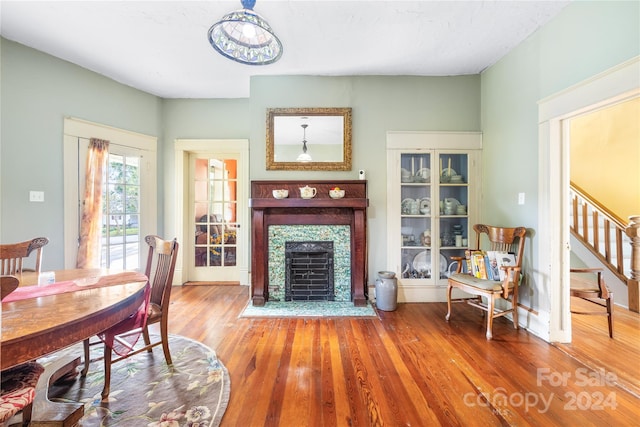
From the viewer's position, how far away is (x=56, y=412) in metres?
1.33

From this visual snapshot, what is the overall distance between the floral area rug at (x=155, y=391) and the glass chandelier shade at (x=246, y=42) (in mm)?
2270

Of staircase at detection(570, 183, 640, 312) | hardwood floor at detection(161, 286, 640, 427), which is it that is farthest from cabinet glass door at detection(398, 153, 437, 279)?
staircase at detection(570, 183, 640, 312)

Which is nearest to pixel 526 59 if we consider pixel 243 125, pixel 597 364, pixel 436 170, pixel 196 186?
pixel 436 170

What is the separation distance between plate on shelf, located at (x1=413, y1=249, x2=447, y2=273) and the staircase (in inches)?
73.5

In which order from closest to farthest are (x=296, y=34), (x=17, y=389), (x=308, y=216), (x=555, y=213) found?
(x=17, y=389) < (x=555, y=213) < (x=296, y=34) < (x=308, y=216)

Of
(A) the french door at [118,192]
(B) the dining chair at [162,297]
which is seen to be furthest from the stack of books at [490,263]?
(A) the french door at [118,192]

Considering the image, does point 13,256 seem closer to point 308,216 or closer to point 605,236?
point 308,216

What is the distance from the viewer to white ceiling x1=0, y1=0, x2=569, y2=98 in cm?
214

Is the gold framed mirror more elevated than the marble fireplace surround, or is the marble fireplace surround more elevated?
the gold framed mirror

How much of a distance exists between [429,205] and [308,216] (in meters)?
1.56

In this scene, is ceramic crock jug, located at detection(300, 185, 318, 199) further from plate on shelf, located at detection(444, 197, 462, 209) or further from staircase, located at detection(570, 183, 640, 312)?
staircase, located at detection(570, 183, 640, 312)

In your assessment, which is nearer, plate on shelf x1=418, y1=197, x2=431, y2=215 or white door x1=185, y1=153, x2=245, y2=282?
plate on shelf x1=418, y1=197, x2=431, y2=215

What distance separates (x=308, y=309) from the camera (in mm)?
2980

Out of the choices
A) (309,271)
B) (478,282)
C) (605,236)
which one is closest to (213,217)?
(309,271)
